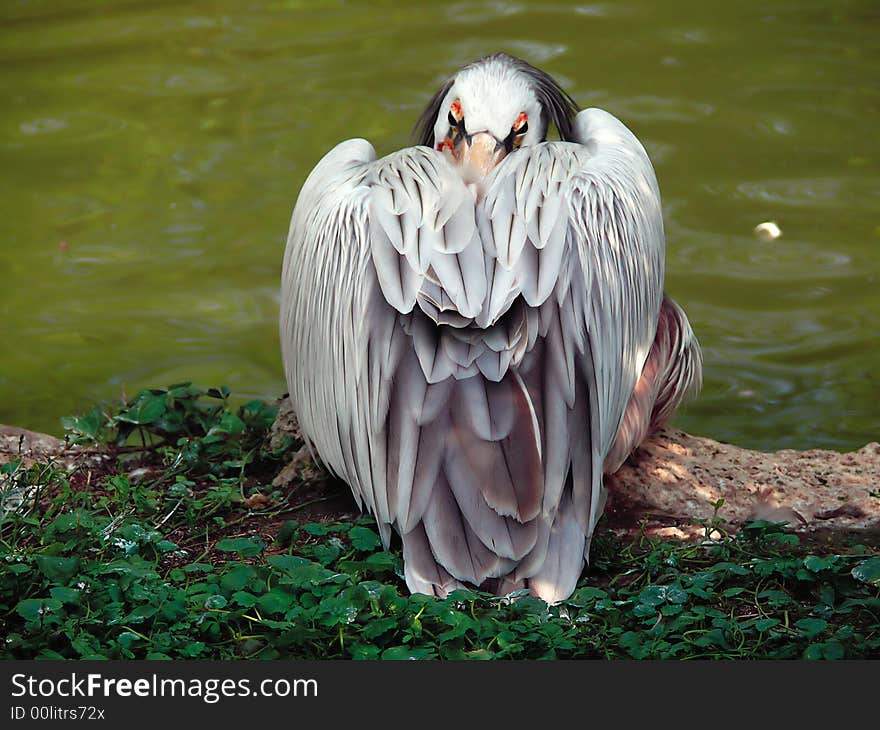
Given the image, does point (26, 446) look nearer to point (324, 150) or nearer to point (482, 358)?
point (482, 358)

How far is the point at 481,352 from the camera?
10.9 feet

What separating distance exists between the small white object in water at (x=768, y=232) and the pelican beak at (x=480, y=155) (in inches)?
139

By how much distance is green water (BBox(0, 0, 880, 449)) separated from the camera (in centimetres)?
649

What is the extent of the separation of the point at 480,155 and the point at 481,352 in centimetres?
93

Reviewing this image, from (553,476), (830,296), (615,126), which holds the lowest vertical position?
(830,296)

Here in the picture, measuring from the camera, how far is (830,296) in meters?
6.82

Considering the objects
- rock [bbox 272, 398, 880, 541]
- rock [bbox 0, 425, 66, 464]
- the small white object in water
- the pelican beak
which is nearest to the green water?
the small white object in water

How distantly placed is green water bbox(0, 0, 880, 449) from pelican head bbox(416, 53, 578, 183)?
2083 mm

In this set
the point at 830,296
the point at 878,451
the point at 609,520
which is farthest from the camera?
the point at 830,296

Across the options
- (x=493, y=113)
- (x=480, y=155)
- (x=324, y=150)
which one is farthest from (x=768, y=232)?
(x=480, y=155)

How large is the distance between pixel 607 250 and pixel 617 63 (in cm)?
571

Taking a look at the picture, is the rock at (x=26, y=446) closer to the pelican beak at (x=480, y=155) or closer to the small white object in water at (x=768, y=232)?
the pelican beak at (x=480, y=155)

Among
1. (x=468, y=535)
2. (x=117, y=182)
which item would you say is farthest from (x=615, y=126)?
(x=117, y=182)

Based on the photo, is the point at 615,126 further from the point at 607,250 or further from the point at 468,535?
the point at 468,535
